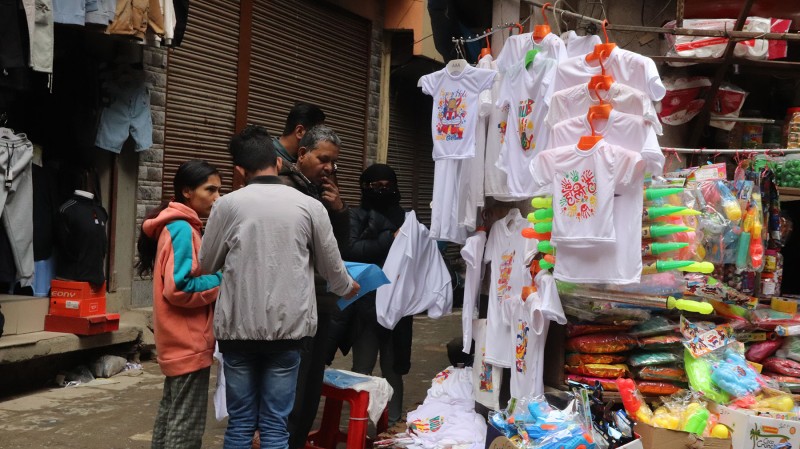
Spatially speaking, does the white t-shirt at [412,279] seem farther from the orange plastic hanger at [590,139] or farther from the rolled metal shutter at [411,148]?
the rolled metal shutter at [411,148]

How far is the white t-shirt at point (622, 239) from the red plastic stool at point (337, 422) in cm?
146

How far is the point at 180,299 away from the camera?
4211 millimetres

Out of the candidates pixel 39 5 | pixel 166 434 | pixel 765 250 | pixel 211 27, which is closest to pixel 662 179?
pixel 765 250

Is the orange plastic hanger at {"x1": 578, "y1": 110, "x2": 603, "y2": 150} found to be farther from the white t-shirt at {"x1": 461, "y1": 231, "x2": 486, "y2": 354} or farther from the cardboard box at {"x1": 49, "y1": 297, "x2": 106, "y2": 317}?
the cardboard box at {"x1": 49, "y1": 297, "x2": 106, "y2": 317}

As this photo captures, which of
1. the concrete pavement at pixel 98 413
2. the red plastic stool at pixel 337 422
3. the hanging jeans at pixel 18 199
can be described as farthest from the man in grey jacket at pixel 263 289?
the hanging jeans at pixel 18 199

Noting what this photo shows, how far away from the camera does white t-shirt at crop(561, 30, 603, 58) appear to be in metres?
5.28

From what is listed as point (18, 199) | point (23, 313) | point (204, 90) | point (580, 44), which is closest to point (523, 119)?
point (580, 44)

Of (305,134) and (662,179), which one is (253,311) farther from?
(662,179)

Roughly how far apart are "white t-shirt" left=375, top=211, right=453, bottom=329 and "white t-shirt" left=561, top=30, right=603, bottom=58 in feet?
6.10

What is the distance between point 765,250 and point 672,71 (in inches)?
60.0

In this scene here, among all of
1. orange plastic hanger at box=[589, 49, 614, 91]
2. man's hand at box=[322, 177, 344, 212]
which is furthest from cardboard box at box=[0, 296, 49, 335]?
orange plastic hanger at box=[589, 49, 614, 91]

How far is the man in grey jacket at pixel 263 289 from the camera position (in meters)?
3.90

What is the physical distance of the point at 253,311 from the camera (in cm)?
388

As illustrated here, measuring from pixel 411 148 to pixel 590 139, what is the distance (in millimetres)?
9958
